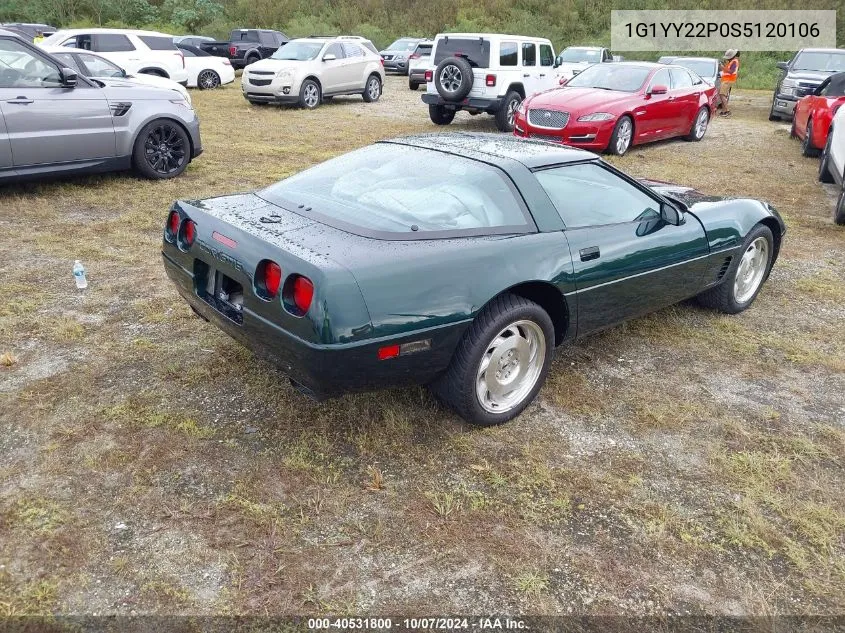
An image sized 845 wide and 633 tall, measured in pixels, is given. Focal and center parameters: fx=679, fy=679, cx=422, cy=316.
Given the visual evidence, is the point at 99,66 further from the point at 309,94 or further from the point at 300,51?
the point at 300,51

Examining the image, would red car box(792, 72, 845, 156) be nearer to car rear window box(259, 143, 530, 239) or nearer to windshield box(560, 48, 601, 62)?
windshield box(560, 48, 601, 62)

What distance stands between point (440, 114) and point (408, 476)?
11.3m

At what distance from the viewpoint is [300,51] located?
1497cm

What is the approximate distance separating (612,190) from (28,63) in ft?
19.2

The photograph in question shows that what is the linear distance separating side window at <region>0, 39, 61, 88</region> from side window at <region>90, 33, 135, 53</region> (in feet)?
30.0

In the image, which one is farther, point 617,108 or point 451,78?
point 451,78

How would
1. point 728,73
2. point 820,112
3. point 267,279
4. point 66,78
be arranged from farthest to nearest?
point 728,73 < point 820,112 < point 66,78 < point 267,279

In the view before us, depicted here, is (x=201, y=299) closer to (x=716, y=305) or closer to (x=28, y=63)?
(x=716, y=305)

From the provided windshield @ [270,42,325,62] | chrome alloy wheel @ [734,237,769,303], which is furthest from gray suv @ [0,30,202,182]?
windshield @ [270,42,325,62]

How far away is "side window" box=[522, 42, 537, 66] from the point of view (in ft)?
41.8

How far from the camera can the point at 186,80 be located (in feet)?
54.7

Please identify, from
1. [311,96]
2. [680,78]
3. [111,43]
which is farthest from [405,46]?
[680,78]

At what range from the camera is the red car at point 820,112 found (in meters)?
Answer: 10.2

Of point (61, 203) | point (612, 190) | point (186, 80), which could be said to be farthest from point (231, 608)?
point (186, 80)
